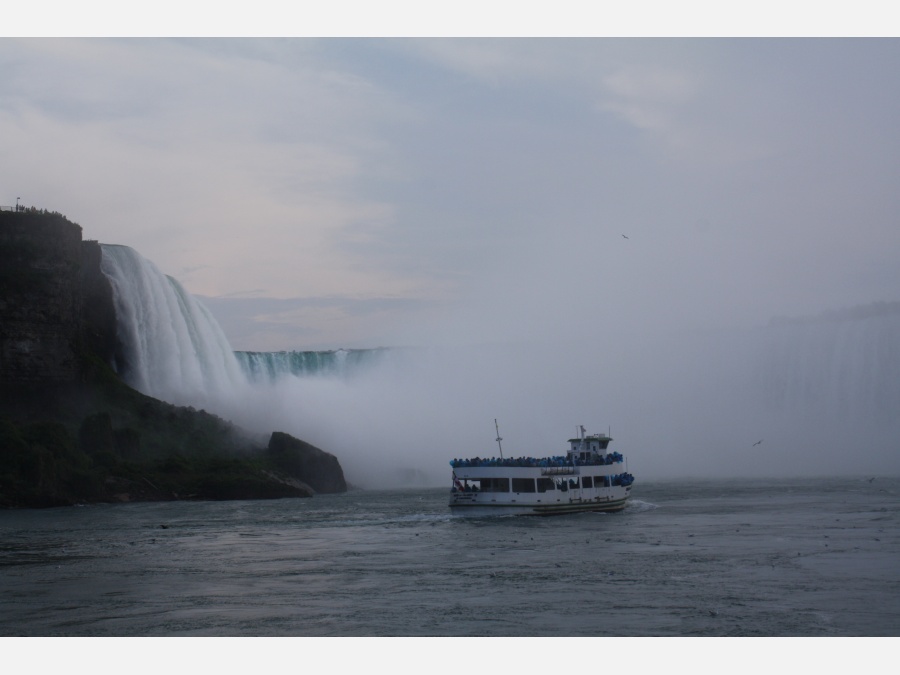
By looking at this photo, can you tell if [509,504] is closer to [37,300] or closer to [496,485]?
[496,485]

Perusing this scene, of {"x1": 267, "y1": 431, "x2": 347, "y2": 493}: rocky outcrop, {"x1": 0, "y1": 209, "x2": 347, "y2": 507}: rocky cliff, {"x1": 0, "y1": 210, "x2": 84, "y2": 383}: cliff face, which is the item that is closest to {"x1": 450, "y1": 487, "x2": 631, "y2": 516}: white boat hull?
{"x1": 0, "y1": 209, "x2": 347, "y2": 507}: rocky cliff

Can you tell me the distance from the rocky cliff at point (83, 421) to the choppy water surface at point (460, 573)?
11711 mm

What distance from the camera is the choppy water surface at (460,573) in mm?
24672

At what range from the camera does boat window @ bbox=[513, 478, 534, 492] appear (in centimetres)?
5406

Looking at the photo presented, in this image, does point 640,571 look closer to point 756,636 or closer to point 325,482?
point 756,636

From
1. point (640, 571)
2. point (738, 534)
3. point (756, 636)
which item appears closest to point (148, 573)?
point (640, 571)

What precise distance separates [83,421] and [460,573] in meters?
51.3

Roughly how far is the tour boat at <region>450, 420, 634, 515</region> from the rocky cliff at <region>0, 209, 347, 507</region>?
1137 inches

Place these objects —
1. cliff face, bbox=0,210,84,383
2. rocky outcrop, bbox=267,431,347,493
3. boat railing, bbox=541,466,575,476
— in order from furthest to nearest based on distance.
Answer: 1. rocky outcrop, bbox=267,431,347,493
2. cliff face, bbox=0,210,84,383
3. boat railing, bbox=541,466,575,476

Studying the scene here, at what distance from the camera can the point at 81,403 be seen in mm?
79062

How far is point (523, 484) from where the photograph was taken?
5428cm

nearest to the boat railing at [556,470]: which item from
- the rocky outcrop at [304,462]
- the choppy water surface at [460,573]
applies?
the choppy water surface at [460,573]

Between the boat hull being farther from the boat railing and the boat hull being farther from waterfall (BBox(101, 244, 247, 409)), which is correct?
waterfall (BBox(101, 244, 247, 409))

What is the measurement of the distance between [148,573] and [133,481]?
41.3 meters
